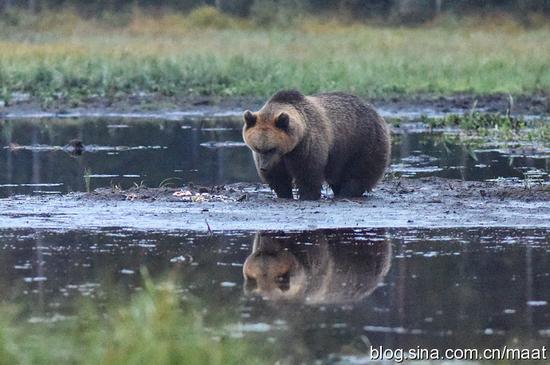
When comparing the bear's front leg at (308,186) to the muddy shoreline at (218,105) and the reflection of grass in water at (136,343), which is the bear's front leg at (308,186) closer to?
the reflection of grass in water at (136,343)

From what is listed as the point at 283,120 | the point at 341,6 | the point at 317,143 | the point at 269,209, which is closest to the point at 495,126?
the point at 317,143

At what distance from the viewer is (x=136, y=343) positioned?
5.99m

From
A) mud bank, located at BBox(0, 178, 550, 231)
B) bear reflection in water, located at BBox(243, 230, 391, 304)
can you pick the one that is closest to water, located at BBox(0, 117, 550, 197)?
mud bank, located at BBox(0, 178, 550, 231)

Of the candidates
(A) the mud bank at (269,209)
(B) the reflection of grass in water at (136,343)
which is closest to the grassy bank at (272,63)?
(A) the mud bank at (269,209)

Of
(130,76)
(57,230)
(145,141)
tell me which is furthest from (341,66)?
(57,230)

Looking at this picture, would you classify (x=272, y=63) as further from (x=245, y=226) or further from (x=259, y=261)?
(x=259, y=261)

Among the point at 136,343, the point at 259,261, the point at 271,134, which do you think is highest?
the point at 136,343

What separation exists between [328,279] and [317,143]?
3.86 m

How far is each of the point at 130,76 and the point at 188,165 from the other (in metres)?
10.8

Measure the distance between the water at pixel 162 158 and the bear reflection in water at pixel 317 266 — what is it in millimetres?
3564

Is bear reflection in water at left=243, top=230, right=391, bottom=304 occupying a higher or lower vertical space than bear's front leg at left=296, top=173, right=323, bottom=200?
higher

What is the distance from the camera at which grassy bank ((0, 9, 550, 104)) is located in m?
25.9

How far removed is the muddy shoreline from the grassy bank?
38cm

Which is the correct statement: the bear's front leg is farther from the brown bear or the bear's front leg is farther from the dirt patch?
the dirt patch
